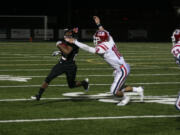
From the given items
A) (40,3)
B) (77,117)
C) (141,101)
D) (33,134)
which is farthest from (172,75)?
(40,3)

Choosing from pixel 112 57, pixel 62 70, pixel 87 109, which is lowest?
pixel 87 109

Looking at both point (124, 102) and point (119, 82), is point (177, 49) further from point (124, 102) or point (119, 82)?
point (124, 102)

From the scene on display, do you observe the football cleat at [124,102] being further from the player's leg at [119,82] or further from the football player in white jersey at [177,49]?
the football player in white jersey at [177,49]

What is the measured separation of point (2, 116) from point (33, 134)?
4.88 ft

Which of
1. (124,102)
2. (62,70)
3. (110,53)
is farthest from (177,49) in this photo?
(62,70)

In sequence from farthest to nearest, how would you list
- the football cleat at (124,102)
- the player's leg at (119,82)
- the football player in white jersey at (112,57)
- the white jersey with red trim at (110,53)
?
the football cleat at (124,102) < the player's leg at (119,82) < the football player in white jersey at (112,57) < the white jersey with red trim at (110,53)

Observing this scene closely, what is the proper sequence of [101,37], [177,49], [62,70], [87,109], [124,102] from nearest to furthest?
[177,49], [87,109], [101,37], [124,102], [62,70]

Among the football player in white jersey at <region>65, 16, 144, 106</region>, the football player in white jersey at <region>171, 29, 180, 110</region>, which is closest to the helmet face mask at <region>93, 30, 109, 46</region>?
the football player in white jersey at <region>65, 16, 144, 106</region>

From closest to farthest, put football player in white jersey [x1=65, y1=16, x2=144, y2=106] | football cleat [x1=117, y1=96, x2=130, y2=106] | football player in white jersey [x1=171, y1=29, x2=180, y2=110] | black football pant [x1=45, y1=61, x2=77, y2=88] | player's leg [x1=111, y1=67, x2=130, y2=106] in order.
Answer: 1. football player in white jersey [x1=171, y1=29, x2=180, y2=110]
2. football player in white jersey [x1=65, y1=16, x2=144, y2=106]
3. player's leg [x1=111, y1=67, x2=130, y2=106]
4. football cleat [x1=117, y1=96, x2=130, y2=106]
5. black football pant [x1=45, y1=61, x2=77, y2=88]

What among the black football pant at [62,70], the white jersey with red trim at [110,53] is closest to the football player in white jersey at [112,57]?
the white jersey with red trim at [110,53]

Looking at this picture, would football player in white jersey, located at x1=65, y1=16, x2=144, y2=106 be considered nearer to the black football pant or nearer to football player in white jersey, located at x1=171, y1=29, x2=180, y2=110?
the black football pant

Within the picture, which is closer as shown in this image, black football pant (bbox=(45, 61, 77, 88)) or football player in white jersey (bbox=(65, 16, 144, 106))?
football player in white jersey (bbox=(65, 16, 144, 106))

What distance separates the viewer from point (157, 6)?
2199 inches

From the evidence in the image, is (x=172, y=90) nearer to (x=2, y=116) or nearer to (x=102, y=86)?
(x=102, y=86)
